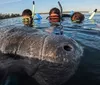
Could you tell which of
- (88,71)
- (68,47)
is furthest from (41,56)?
(88,71)

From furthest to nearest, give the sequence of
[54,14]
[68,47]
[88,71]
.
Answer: [54,14] → [88,71] → [68,47]

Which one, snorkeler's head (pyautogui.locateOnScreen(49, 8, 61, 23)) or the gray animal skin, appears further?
snorkeler's head (pyautogui.locateOnScreen(49, 8, 61, 23))

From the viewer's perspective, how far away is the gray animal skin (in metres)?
5.66

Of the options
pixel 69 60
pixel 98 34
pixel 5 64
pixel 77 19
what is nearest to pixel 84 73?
pixel 69 60

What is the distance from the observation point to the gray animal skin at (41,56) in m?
5.66

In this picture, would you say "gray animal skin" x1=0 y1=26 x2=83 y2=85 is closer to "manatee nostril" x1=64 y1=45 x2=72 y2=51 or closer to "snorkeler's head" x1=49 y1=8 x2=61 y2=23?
"manatee nostril" x1=64 y1=45 x2=72 y2=51

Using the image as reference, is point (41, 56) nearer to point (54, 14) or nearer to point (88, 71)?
point (88, 71)

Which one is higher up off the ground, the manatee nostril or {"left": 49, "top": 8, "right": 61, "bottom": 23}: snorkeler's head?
{"left": 49, "top": 8, "right": 61, "bottom": 23}: snorkeler's head

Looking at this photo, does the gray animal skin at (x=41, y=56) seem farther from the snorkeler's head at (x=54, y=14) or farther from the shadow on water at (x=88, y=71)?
the snorkeler's head at (x=54, y=14)

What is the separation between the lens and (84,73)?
656 centimetres

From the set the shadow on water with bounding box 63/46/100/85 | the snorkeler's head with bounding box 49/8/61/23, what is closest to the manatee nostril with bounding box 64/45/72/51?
the shadow on water with bounding box 63/46/100/85

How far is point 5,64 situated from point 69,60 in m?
1.60

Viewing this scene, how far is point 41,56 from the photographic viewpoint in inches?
231

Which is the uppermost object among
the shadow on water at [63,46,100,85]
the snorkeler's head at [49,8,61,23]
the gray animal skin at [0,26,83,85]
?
the snorkeler's head at [49,8,61,23]
